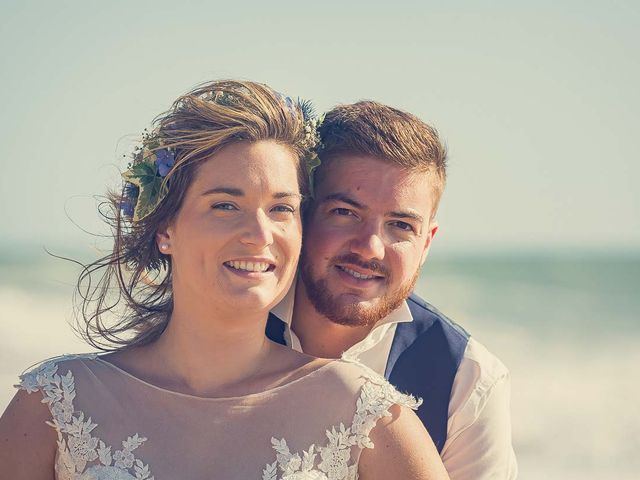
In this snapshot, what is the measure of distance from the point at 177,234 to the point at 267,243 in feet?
1.20

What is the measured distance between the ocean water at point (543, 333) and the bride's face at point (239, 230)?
6.33 meters

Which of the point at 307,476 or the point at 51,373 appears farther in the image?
the point at 51,373

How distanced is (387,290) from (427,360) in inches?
14.1

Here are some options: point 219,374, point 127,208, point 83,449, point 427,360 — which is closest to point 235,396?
point 219,374

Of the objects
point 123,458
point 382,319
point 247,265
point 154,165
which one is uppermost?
point 154,165

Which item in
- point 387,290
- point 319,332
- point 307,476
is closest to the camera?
point 307,476

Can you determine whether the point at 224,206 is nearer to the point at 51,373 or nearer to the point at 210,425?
the point at 210,425

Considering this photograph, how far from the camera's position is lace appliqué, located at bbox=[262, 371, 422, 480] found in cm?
371

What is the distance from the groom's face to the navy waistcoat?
196 millimetres

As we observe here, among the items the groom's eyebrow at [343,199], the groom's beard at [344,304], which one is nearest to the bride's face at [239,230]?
the groom's eyebrow at [343,199]

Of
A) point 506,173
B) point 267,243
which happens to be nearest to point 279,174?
point 267,243

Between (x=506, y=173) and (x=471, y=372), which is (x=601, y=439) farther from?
(x=506, y=173)

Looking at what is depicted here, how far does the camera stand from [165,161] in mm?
3965

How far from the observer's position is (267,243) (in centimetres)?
375
